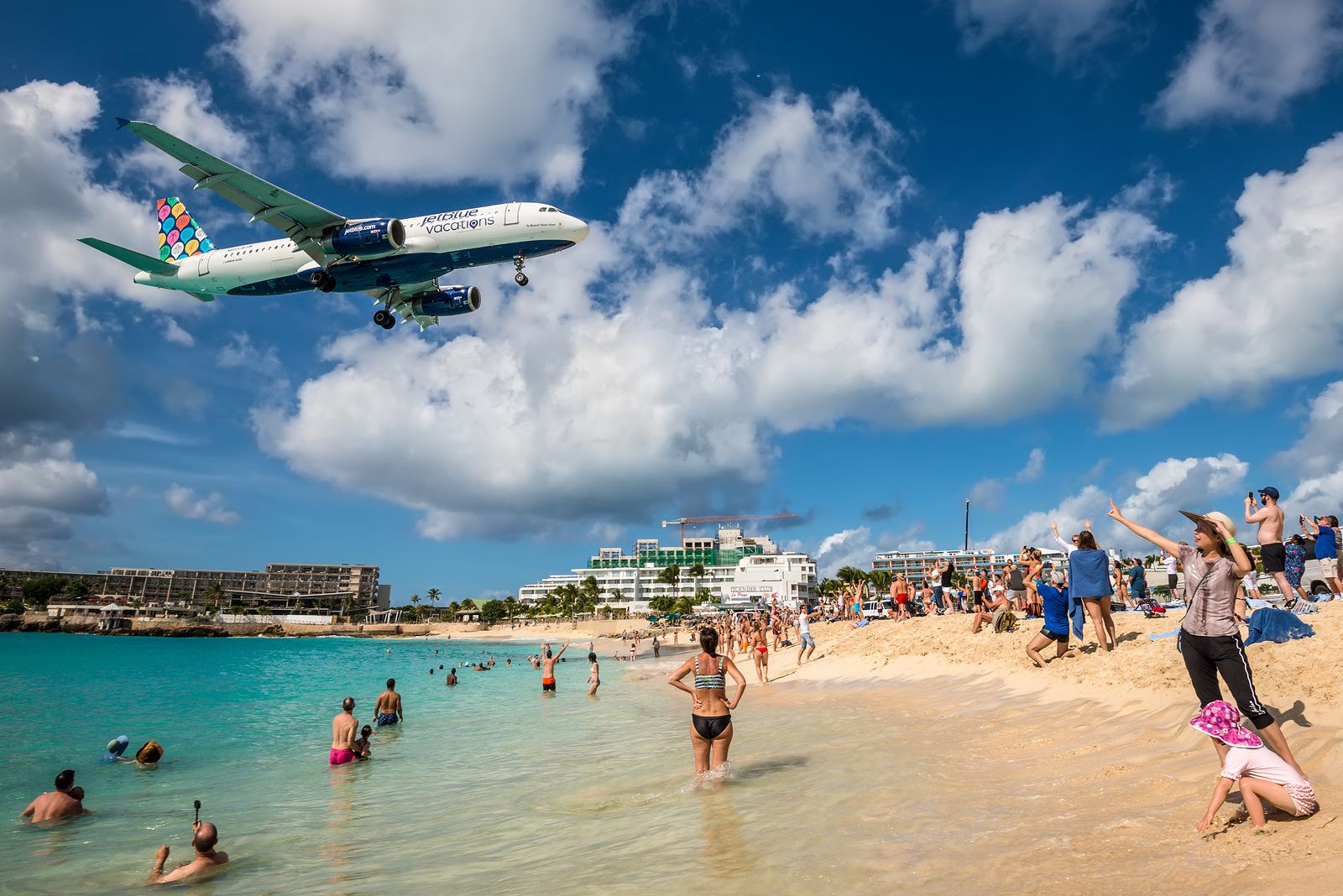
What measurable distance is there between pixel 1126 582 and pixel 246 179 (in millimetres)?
28834

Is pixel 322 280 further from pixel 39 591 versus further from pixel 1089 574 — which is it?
pixel 39 591

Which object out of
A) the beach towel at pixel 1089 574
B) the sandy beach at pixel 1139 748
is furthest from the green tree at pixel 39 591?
the beach towel at pixel 1089 574

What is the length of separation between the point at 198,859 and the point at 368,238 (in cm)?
2224

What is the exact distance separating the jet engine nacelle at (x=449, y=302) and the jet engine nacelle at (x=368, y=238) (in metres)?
5.07

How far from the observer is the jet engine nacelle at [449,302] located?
30.1 meters

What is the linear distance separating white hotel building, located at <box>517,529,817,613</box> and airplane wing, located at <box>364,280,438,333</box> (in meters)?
68.8

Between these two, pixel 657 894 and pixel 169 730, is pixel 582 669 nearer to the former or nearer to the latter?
pixel 169 730

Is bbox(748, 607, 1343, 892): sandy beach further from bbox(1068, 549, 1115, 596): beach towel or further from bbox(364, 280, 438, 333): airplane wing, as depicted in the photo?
bbox(364, 280, 438, 333): airplane wing

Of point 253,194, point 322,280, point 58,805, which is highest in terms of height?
point 253,194

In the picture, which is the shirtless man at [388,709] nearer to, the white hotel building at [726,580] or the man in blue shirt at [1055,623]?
the man in blue shirt at [1055,623]

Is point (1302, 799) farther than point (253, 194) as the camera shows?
No

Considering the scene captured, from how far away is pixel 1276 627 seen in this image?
756 cm

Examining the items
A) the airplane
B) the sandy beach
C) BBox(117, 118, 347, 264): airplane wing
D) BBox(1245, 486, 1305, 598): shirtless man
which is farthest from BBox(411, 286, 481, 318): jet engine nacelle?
BBox(1245, 486, 1305, 598): shirtless man

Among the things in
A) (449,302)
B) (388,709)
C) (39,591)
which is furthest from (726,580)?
(39,591)
